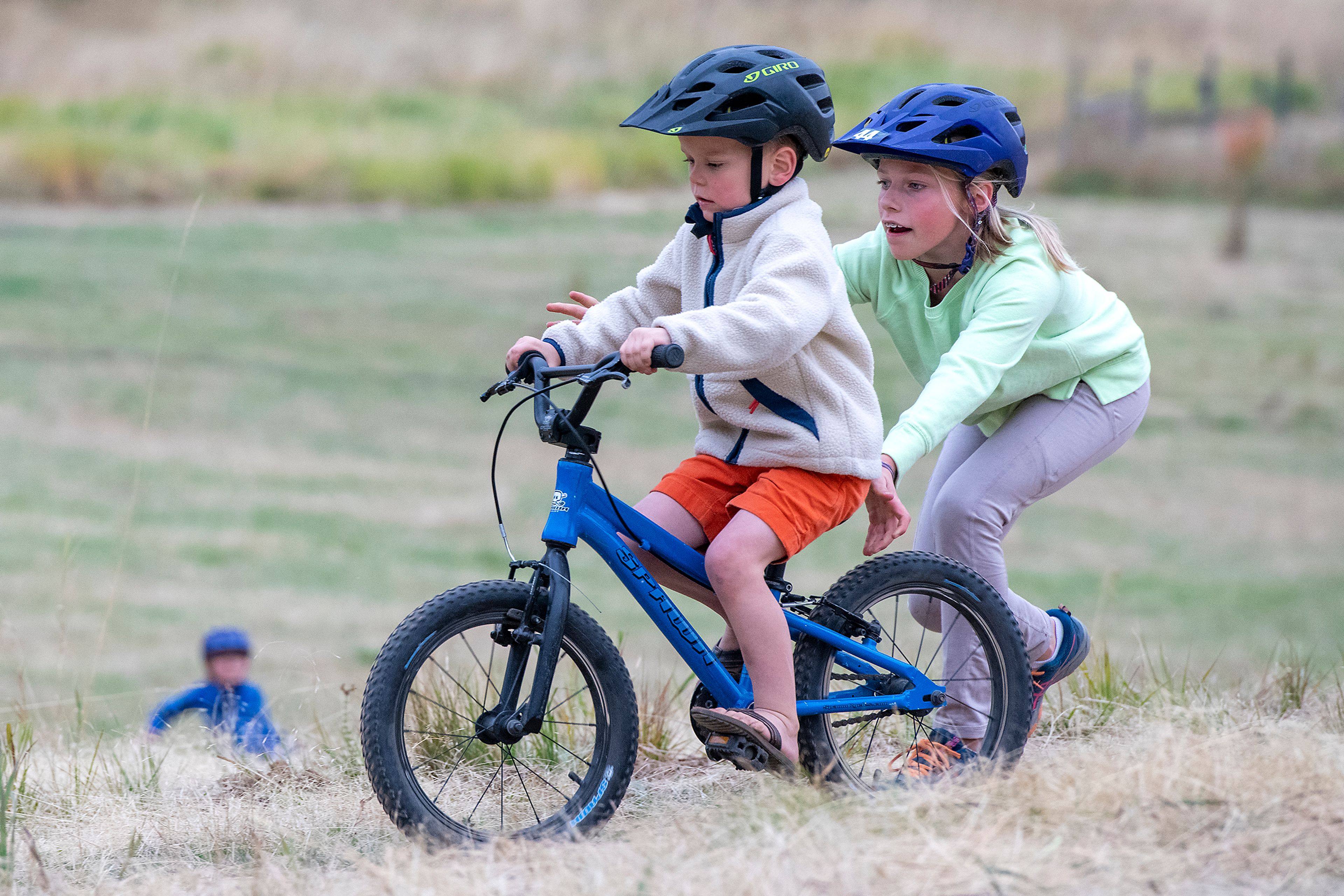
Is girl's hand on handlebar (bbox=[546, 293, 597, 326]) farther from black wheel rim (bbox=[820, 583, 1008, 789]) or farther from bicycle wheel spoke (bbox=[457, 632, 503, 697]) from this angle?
black wheel rim (bbox=[820, 583, 1008, 789])

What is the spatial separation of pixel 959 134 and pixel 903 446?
2.83ft

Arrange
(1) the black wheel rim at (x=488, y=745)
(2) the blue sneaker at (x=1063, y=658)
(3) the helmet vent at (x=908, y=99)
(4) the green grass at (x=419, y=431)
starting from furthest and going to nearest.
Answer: (4) the green grass at (x=419, y=431) < (2) the blue sneaker at (x=1063, y=658) < (3) the helmet vent at (x=908, y=99) < (1) the black wheel rim at (x=488, y=745)

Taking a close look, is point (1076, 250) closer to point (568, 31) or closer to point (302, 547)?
point (568, 31)

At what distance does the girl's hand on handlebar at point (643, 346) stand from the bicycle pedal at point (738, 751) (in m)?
0.84

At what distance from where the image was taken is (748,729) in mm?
3053

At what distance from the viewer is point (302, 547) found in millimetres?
16125

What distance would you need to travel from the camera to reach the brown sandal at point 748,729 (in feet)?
10.0

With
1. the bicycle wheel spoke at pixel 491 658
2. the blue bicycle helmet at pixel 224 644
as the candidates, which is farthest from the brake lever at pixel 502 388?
the blue bicycle helmet at pixel 224 644

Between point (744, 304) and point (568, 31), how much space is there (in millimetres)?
23297

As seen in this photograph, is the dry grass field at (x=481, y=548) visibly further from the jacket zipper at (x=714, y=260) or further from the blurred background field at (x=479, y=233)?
the jacket zipper at (x=714, y=260)

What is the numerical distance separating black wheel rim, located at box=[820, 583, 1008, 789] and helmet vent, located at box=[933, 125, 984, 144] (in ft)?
3.61

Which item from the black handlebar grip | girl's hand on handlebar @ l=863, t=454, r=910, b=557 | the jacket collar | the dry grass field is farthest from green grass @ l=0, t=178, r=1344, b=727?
the black handlebar grip

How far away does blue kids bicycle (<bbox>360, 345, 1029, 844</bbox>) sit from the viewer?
2.93 meters

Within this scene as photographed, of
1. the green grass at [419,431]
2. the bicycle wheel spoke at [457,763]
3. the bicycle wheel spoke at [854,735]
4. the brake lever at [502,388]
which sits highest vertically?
the brake lever at [502,388]
